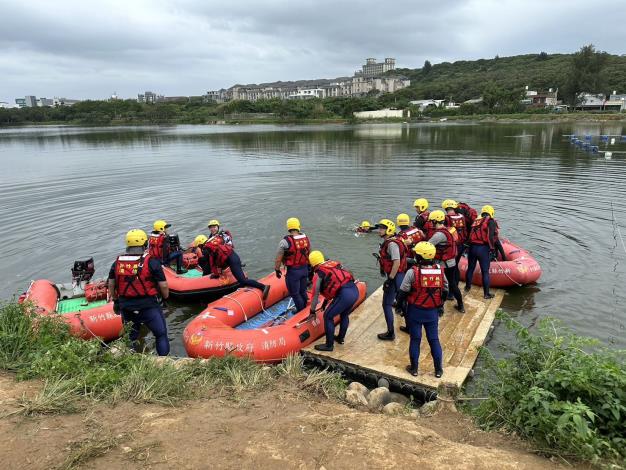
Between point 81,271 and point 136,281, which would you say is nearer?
point 136,281

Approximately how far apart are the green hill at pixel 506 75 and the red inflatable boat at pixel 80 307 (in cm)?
10408

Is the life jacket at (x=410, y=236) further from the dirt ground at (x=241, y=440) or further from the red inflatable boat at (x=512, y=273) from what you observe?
the dirt ground at (x=241, y=440)

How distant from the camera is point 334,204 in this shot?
17844 millimetres

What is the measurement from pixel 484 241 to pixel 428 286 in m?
3.59

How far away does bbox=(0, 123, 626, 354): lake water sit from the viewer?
1010 centimetres

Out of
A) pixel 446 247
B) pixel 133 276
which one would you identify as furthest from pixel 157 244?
pixel 446 247

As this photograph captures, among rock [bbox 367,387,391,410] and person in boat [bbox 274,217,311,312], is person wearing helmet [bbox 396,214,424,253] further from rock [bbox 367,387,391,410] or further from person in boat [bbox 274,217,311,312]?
rock [bbox 367,387,391,410]

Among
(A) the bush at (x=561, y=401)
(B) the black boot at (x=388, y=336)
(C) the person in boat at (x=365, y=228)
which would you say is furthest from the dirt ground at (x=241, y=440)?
(C) the person in boat at (x=365, y=228)

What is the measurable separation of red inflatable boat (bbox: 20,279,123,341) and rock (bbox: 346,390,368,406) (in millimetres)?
4314

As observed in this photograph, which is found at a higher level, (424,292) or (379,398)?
(424,292)

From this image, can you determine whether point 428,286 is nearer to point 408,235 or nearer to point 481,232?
point 408,235

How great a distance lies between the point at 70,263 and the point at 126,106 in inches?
4307

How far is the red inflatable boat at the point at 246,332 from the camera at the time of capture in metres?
6.97

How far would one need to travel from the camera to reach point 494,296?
361 inches
